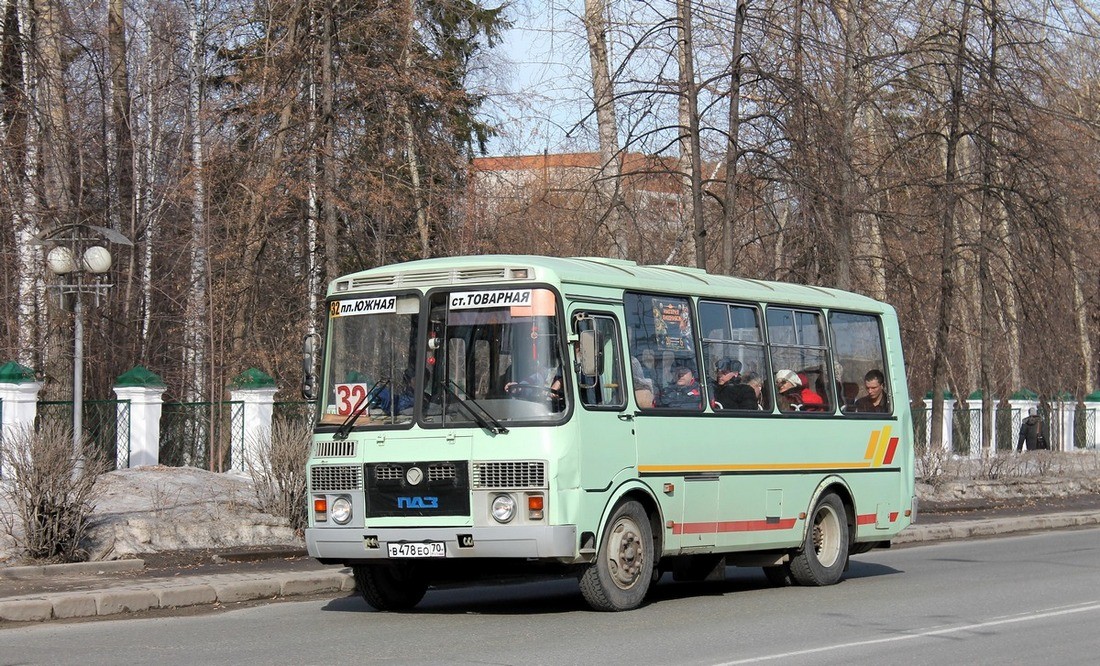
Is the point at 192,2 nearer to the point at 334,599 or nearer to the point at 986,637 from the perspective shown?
the point at 334,599


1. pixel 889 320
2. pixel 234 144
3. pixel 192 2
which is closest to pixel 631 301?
pixel 889 320

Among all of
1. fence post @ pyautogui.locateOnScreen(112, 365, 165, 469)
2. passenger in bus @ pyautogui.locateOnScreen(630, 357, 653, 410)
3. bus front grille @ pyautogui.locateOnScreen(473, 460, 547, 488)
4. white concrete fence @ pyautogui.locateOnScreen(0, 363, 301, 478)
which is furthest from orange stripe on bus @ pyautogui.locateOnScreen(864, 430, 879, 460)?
fence post @ pyautogui.locateOnScreen(112, 365, 165, 469)

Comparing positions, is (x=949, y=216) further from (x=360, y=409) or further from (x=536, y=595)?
(x=360, y=409)

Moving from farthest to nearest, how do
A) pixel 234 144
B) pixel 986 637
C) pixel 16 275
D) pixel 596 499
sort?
pixel 16 275, pixel 234 144, pixel 596 499, pixel 986 637

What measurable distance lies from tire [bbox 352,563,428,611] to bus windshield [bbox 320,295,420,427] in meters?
1.42

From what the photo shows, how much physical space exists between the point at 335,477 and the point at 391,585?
1308mm

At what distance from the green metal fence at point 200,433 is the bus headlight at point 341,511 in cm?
1017

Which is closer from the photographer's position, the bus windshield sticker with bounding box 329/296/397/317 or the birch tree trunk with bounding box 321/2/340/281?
the bus windshield sticker with bounding box 329/296/397/317

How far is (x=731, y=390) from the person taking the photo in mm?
13906

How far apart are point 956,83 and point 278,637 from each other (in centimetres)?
1836

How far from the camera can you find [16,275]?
31.4 meters

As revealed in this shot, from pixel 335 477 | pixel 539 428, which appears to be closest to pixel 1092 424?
pixel 539 428

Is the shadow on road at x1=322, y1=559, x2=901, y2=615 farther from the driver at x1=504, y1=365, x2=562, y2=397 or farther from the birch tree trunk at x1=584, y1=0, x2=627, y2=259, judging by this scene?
the birch tree trunk at x1=584, y1=0, x2=627, y2=259

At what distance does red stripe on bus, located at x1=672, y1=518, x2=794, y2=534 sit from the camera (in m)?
13.1
